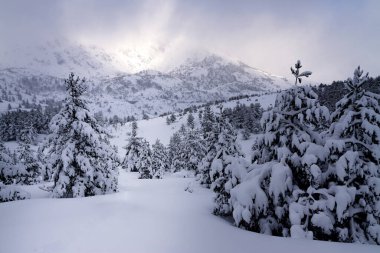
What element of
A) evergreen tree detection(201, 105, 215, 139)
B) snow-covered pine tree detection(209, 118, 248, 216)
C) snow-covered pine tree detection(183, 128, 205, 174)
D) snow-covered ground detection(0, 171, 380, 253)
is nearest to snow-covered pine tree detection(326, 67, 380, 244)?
snow-covered ground detection(0, 171, 380, 253)

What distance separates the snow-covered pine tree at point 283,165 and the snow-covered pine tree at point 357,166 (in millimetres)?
781

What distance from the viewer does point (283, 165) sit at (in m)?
11.0

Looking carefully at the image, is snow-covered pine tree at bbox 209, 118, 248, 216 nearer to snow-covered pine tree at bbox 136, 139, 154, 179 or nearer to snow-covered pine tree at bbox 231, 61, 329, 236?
snow-covered pine tree at bbox 231, 61, 329, 236

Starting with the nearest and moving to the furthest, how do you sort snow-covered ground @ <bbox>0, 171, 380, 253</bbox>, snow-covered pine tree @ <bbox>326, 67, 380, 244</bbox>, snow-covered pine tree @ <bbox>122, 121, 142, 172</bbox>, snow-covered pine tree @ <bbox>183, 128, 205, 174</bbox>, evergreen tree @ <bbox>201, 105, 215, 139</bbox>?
snow-covered ground @ <bbox>0, 171, 380, 253</bbox>, snow-covered pine tree @ <bbox>326, 67, 380, 244</bbox>, evergreen tree @ <bbox>201, 105, 215, 139</bbox>, snow-covered pine tree @ <bbox>183, 128, 205, 174</bbox>, snow-covered pine tree @ <bbox>122, 121, 142, 172</bbox>

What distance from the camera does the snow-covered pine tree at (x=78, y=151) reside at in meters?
20.0

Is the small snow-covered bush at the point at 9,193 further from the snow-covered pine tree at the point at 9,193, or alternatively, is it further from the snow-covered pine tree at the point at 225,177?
the snow-covered pine tree at the point at 225,177

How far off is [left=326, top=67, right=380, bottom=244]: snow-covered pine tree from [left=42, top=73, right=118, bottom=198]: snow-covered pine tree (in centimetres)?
1562

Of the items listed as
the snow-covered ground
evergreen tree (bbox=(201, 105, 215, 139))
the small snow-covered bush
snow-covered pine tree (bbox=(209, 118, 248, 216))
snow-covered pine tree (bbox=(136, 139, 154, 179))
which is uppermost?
evergreen tree (bbox=(201, 105, 215, 139))

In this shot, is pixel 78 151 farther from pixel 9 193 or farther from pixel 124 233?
pixel 124 233

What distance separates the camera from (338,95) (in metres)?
104

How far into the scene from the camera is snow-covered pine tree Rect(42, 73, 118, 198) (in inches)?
786

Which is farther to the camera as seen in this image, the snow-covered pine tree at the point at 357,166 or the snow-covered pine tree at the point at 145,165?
the snow-covered pine tree at the point at 145,165

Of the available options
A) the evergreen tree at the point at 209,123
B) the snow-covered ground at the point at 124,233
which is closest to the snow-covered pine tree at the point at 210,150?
the evergreen tree at the point at 209,123

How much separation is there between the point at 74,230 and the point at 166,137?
145774 millimetres
